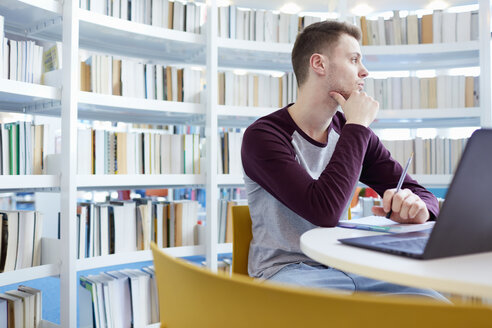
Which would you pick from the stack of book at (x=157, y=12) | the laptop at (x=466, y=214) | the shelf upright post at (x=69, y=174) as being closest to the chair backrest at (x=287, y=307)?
the laptop at (x=466, y=214)

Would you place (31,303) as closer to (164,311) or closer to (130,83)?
(130,83)

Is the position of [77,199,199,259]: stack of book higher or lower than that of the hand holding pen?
lower

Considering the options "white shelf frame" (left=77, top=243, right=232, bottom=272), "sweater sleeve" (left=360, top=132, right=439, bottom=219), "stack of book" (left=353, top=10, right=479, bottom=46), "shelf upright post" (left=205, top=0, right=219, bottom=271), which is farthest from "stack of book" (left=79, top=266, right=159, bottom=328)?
"stack of book" (left=353, top=10, right=479, bottom=46)

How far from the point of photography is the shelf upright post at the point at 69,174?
2.04 metres

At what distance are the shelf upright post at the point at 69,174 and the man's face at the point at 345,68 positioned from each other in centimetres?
124

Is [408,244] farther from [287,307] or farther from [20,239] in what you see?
[20,239]

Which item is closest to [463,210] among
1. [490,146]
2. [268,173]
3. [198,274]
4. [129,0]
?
[490,146]

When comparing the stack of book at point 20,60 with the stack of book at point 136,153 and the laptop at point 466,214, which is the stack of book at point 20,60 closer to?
the stack of book at point 136,153

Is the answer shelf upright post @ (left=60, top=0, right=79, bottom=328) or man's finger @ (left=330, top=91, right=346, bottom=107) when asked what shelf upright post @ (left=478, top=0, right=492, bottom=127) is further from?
shelf upright post @ (left=60, top=0, right=79, bottom=328)

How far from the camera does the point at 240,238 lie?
1494 millimetres

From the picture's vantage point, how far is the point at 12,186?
1911mm

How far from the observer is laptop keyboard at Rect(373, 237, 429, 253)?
772mm

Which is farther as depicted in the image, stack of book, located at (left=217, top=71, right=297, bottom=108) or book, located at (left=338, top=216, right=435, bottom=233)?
stack of book, located at (left=217, top=71, right=297, bottom=108)

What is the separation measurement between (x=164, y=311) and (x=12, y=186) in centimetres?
153
